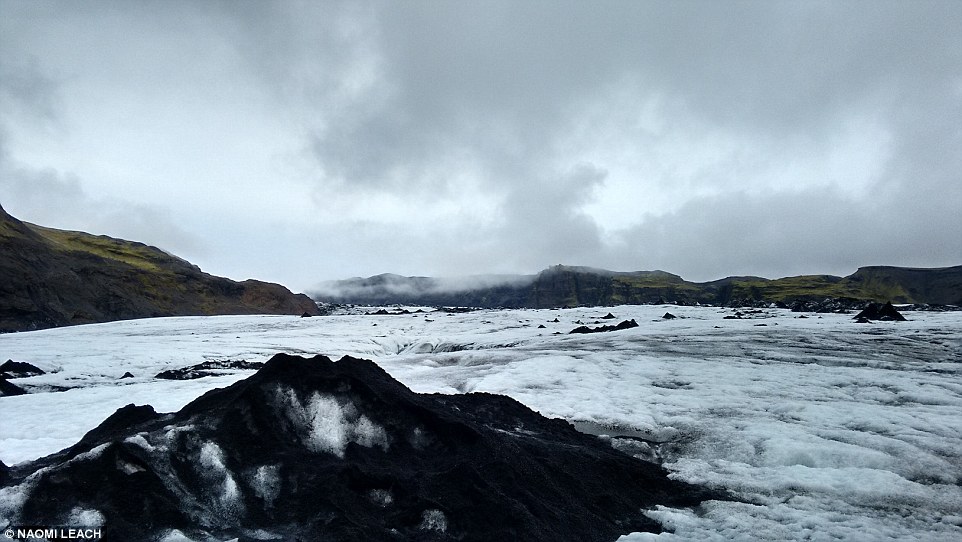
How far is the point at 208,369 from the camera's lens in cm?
1822

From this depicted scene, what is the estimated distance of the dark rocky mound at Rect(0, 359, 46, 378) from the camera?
52.1ft

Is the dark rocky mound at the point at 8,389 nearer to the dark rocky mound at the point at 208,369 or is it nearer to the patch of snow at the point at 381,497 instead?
the dark rocky mound at the point at 208,369

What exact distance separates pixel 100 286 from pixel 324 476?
61847mm

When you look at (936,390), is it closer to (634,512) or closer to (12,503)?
(634,512)

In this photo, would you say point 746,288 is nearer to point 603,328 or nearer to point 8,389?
point 603,328

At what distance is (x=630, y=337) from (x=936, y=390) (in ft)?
48.8

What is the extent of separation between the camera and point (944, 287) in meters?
119

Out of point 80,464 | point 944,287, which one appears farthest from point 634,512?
point 944,287

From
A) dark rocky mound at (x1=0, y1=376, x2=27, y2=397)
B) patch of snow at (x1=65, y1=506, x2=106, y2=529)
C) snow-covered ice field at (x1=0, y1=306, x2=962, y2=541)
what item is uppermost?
dark rocky mound at (x1=0, y1=376, x2=27, y2=397)

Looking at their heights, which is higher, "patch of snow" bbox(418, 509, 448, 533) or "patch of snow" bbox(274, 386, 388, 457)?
"patch of snow" bbox(274, 386, 388, 457)

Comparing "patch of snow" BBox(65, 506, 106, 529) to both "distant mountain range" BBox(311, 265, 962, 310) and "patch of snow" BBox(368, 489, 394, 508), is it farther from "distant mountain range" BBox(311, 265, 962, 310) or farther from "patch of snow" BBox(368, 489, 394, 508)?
"distant mountain range" BBox(311, 265, 962, 310)

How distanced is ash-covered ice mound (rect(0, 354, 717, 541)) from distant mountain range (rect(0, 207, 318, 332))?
4716 cm

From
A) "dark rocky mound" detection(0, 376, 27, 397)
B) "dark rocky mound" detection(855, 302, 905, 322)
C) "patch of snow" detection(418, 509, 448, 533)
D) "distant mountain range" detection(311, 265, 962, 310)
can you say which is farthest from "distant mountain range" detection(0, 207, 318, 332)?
"distant mountain range" detection(311, 265, 962, 310)

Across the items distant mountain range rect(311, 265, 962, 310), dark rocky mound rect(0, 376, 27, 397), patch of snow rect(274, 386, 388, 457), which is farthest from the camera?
distant mountain range rect(311, 265, 962, 310)
